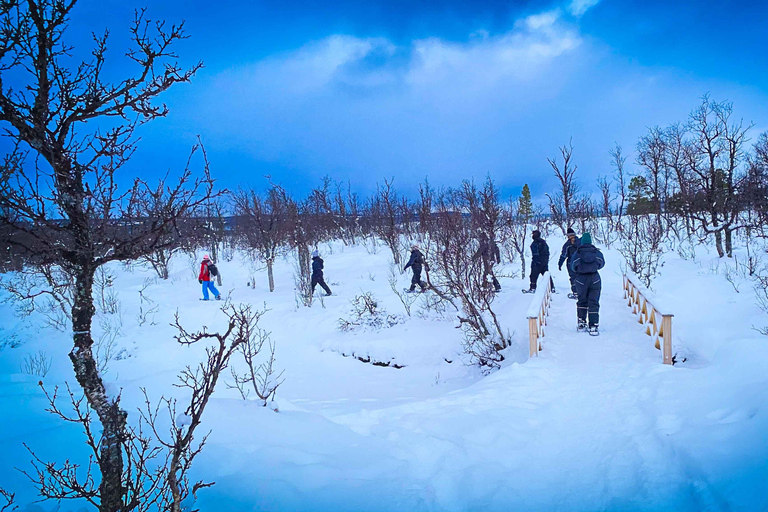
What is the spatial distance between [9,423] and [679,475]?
22.0 feet

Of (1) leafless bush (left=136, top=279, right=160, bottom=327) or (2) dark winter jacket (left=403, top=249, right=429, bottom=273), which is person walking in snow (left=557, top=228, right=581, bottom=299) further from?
(1) leafless bush (left=136, top=279, right=160, bottom=327)

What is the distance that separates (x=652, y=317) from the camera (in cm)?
595

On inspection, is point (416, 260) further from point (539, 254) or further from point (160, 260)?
point (160, 260)

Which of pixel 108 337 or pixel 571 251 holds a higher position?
pixel 571 251

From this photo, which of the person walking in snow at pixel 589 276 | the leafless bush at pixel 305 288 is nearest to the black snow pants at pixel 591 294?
the person walking in snow at pixel 589 276

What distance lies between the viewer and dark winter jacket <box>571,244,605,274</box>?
627 cm

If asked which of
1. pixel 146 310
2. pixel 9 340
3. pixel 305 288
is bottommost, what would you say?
pixel 9 340

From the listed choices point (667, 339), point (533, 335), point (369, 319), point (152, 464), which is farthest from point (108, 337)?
point (667, 339)

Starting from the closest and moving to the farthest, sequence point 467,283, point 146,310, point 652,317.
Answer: point 652,317
point 467,283
point 146,310

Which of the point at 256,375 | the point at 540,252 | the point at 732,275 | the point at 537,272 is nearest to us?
the point at 256,375

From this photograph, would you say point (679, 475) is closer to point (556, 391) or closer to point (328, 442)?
point (556, 391)

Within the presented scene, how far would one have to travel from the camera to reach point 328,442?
373cm

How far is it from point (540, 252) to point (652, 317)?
4.04 meters

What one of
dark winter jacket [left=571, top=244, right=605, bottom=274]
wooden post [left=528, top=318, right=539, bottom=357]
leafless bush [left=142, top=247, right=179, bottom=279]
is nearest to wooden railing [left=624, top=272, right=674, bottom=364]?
dark winter jacket [left=571, top=244, right=605, bottom=274]
